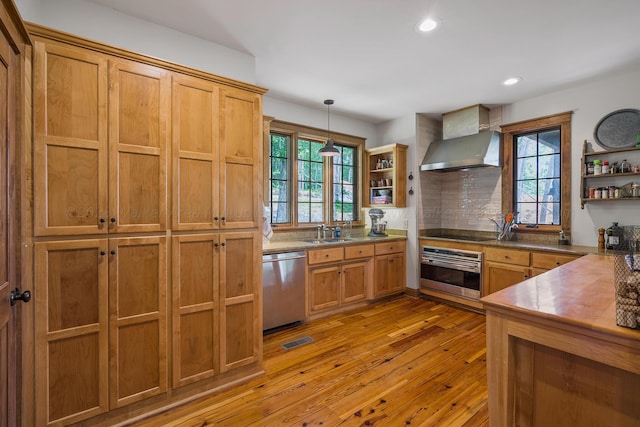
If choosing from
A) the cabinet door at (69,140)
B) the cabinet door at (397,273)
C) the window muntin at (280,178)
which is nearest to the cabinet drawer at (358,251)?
the cabinet door at (397,273)

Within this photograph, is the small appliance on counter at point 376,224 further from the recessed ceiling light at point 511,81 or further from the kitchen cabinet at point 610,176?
the kitchen cabinet at point 610,176

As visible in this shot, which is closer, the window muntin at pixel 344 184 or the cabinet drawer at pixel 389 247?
the cabinet drawer at pixel 389 247

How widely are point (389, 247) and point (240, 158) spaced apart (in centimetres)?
269

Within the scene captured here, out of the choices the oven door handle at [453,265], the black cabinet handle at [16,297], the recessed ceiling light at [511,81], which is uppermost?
the recessed ceiling light at [511,81]

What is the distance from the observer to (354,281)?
153 inches

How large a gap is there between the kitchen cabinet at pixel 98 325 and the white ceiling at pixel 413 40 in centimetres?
165

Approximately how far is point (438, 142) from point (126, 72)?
12.6 ft

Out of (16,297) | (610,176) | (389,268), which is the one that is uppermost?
(610,176)

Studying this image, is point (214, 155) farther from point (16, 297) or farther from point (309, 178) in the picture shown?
point (309, 178)

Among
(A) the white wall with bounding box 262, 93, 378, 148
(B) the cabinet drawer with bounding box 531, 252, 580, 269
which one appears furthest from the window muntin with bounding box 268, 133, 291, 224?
(B) the cabinet drawer with bounding box 531, 252, 580, 269

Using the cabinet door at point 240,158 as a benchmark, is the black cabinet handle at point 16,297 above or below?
below

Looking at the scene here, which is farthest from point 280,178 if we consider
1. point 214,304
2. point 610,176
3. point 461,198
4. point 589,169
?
point 610,176

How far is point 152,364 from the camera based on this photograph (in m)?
1.92

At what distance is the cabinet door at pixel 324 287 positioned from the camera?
3.49m
